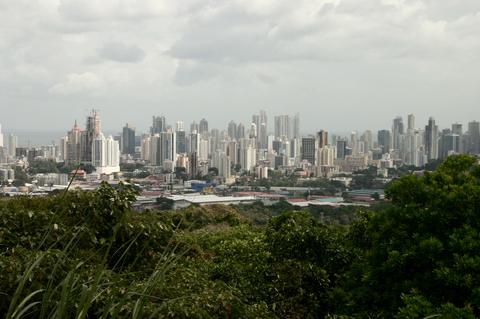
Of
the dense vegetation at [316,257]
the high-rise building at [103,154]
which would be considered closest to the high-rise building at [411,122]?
the high-rise building at [103,154]

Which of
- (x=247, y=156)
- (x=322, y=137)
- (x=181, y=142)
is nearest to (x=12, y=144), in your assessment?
(x=181, y=142)

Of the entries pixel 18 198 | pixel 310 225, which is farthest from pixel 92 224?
pixel 310 225

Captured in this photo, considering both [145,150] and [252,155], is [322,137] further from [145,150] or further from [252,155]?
[145,150]

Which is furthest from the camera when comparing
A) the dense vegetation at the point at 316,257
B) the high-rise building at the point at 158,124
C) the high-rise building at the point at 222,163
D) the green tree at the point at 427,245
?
the high-rise building at the point at 158,124

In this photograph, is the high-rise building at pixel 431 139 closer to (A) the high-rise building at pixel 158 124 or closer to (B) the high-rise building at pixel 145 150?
(B) the high-rise building at pixel 145 150

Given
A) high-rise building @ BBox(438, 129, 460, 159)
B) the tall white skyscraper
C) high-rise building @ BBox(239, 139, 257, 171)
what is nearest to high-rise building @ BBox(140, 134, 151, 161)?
high-rise building @ BBox(239, 139, 257, 171)

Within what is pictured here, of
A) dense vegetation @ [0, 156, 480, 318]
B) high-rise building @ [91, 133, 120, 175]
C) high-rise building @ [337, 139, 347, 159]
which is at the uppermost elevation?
high-rise building @ [337, 139, 347, 159]

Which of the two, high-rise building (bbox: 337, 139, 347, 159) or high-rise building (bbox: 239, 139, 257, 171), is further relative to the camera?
high-rise building (bbox: 337, 139, 347, 159)

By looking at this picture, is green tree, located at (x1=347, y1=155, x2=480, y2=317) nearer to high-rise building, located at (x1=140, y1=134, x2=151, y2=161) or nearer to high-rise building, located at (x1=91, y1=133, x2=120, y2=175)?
high-rise building, located at (x1=91, y1=133, x2=120, y2=175)
